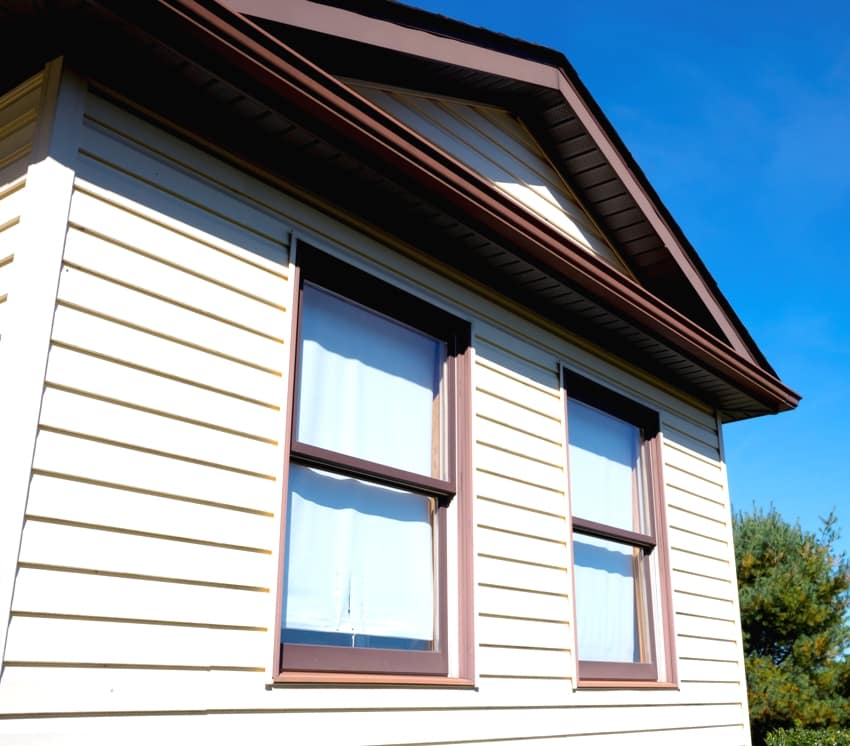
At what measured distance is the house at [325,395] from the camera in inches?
124

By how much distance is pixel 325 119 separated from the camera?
3.92 m

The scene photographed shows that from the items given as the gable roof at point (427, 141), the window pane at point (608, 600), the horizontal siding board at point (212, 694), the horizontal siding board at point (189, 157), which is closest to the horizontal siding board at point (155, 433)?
the horizontal siding board at point (212, 694)

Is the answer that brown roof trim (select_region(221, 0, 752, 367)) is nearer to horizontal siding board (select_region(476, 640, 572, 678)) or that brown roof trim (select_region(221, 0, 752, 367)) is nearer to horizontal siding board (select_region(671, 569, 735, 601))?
horizontal siding board (select_region(671, 569, 735, 601))

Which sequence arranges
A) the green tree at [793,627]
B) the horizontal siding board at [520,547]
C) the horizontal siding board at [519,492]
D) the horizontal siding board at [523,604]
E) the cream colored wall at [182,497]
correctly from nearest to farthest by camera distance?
1. the cream colored wall at [182,497]
2. the horizontal siding board at [523,604]
3. the horizontal siding board at [520,547]
4. the horizontal siding board at [519,492]
5. the green tree at [793,627]

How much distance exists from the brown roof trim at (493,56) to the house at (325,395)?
0.07ft

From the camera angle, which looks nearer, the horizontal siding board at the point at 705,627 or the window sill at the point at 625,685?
the window sill at the point at 625,685

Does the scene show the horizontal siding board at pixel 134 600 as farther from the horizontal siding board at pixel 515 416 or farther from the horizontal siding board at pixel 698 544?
the horizontal siding board at pixel 698 544

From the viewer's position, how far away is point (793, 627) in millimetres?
17500

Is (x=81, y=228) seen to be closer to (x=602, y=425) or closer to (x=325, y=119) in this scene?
(x=325, y=119)

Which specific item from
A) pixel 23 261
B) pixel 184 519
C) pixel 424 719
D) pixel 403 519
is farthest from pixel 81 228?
pixel 424 719

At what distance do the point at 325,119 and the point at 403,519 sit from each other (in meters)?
1.86

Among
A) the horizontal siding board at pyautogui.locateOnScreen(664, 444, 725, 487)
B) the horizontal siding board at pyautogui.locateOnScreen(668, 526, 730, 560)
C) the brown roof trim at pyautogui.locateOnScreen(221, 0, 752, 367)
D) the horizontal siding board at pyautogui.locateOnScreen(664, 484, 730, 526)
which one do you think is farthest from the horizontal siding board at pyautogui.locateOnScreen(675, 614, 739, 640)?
the brown roof trim at pyautogui.locateOnScreen(221, 0, 752, 367)

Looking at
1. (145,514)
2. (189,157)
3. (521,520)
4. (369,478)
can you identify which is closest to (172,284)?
(189,157)

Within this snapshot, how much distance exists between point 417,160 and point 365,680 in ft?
7.51
